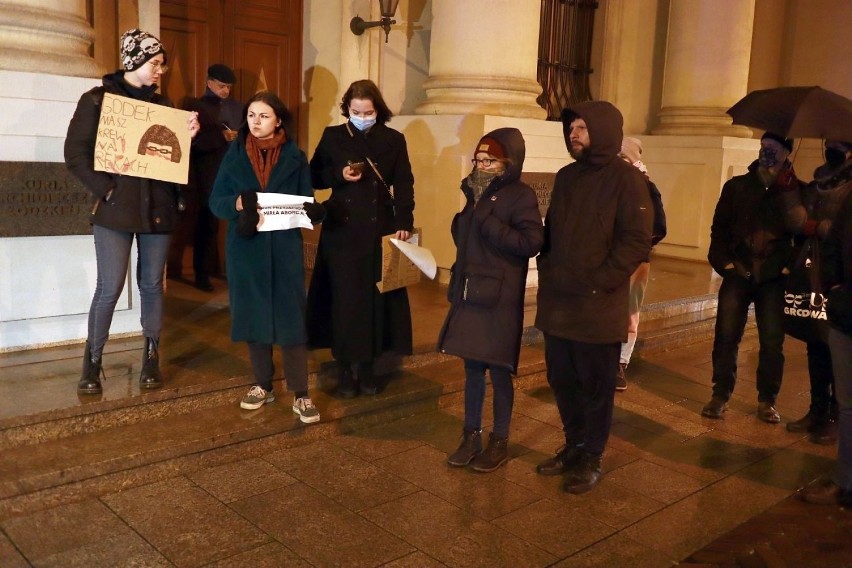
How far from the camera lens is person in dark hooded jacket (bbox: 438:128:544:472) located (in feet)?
13.3

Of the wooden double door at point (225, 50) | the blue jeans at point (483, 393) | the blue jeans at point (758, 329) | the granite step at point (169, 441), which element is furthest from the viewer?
the wooden double door at point (225, 50)

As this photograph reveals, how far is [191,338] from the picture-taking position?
225 inches

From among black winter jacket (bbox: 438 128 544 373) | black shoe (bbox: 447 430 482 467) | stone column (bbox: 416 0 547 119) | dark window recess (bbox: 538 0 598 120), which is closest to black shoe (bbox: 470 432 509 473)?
black shoe (bbox: 447 430 482 467)

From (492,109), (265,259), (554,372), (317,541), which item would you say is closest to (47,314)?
(265,259)

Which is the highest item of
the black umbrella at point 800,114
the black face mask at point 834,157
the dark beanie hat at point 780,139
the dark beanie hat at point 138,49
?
the dark beanie hat at point 138,49

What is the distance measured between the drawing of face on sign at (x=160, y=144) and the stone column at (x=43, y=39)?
1.19m

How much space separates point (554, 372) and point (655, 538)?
3.12ft

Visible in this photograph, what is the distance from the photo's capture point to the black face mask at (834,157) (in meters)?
4.49

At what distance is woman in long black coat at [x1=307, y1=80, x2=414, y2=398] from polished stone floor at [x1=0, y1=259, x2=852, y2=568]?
481 mm

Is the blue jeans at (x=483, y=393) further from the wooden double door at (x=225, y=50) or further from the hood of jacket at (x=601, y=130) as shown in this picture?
the wooden double door at (x=225, y=50)

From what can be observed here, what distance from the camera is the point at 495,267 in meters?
4.13

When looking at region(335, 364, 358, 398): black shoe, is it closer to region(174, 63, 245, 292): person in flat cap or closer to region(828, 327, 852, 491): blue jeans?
region(174, 63, 245, 292): person in flat cap

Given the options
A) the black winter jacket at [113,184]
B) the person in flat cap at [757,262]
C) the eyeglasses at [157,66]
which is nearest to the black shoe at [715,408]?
the person in flat cap at [757,262]

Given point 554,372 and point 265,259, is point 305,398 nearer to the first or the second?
point 265,259
